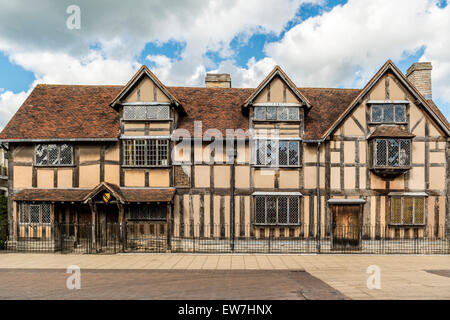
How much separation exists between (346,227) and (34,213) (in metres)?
17.2

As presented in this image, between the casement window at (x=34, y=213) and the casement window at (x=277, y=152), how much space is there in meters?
12.0

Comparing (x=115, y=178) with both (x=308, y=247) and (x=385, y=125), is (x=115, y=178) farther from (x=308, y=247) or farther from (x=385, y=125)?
(x=385, y=125)

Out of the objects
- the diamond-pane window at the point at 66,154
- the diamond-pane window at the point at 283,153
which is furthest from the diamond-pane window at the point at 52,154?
the diamond-pane window at the point at 283,153

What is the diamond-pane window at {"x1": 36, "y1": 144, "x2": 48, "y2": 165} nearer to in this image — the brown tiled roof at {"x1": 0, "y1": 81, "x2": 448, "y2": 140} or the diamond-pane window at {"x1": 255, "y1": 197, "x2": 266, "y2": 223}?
the brown tiled roof at {"x1": 0, "y1": 81, "x2": 448, "y2": 140}

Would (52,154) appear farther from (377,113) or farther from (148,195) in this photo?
(377,113)

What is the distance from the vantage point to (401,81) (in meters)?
17.2

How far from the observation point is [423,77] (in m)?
19.8

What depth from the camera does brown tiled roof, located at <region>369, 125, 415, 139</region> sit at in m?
16.4

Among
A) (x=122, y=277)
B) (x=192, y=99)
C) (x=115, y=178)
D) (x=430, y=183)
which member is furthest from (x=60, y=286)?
(x=430, y=183)

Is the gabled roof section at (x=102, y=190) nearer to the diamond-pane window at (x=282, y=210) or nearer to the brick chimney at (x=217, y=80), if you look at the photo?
the diamond-pane window at (x=282, y=210)

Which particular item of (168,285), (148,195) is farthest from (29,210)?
(168,285)

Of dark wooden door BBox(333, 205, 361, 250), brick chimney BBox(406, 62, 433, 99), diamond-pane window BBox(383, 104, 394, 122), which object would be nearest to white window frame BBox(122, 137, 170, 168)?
dark wooden door BBox(333, 205, 361, 250)

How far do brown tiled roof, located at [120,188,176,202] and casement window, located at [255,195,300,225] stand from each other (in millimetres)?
4828

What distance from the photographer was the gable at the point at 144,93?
17.4 metres
